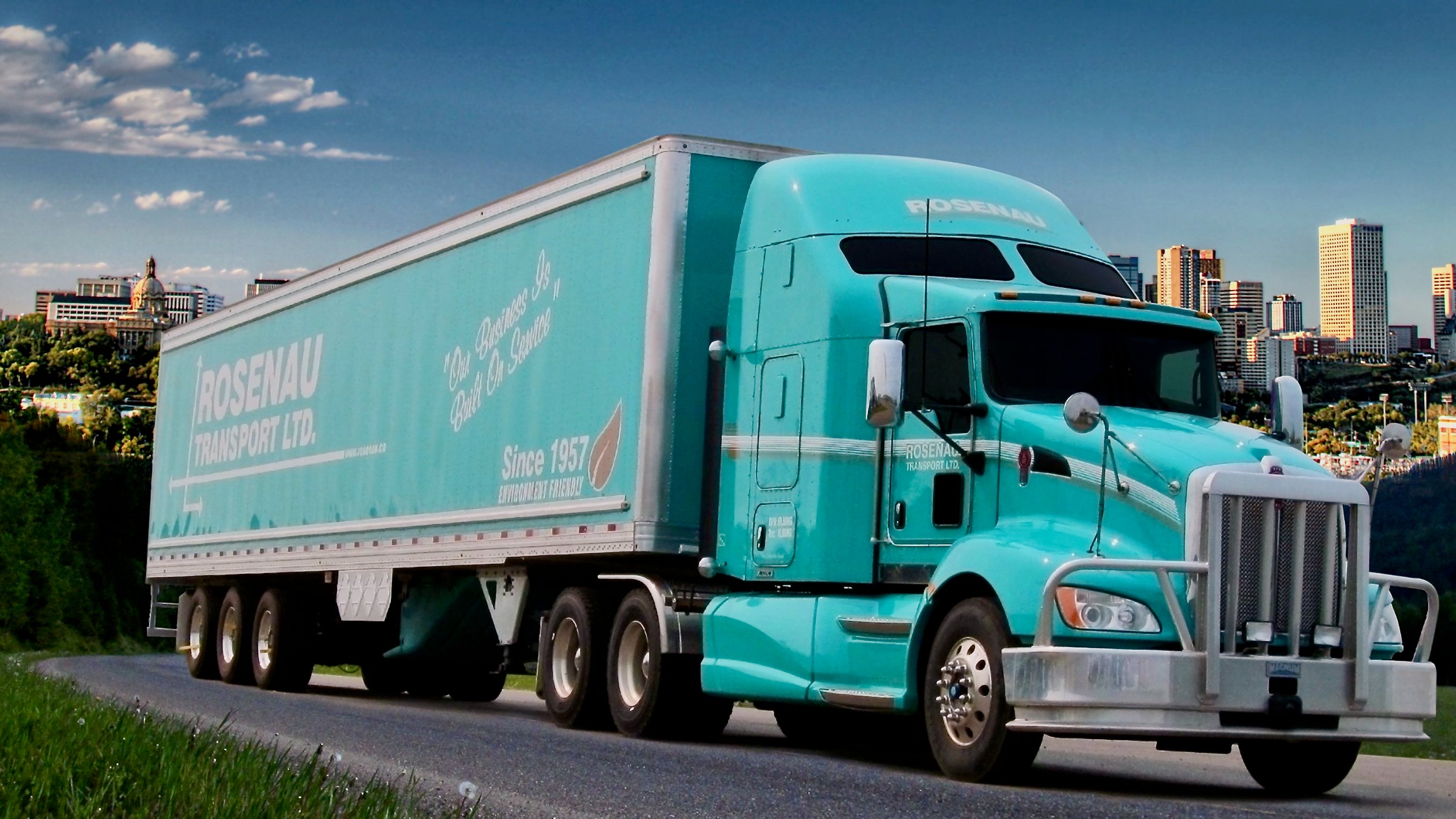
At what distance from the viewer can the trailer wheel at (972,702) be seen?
32.4 ft

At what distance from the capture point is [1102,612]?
9586 mm

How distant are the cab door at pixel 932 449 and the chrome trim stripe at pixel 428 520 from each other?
2.91m

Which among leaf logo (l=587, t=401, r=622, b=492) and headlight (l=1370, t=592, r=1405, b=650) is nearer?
headlight (l=1370, t=592, r=1405, b=650)

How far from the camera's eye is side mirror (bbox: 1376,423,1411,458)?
32.8 feet

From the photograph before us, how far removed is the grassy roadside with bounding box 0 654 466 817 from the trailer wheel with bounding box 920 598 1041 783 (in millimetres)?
3106

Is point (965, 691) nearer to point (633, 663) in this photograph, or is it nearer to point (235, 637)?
point (633, 663)

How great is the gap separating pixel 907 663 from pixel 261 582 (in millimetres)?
13893

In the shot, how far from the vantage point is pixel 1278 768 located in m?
10.9

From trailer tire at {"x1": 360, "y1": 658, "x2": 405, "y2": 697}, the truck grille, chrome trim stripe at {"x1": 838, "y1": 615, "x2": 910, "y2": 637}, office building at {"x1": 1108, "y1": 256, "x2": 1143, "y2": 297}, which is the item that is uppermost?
office building at {"x1": 1108, "y1": 256, "x2": 1143, "y2": 297}

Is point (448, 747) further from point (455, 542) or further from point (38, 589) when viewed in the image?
point (38, 589)

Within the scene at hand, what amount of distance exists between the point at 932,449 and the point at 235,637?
13.8 m

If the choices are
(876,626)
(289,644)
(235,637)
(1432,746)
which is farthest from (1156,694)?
(235,637)

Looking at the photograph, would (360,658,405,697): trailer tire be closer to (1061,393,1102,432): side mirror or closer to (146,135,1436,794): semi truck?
(146,135,1436,794): semi truck

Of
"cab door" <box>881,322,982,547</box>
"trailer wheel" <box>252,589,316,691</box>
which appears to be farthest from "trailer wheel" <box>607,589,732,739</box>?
"trailer wheel" <box>252,589,316,691</box>
